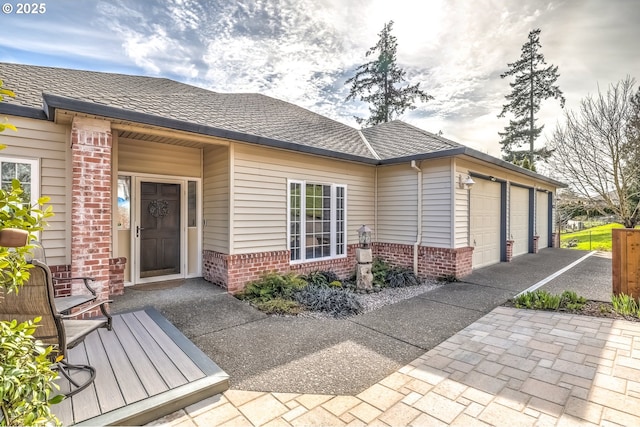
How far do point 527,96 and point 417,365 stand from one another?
24396 millimetres

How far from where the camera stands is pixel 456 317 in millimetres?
4699

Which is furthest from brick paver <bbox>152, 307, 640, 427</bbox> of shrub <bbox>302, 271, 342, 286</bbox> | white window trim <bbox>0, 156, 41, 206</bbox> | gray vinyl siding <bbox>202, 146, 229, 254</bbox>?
white window trim <bbox>0, 156, 41, 206</bbox>

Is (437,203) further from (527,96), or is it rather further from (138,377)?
(527,96)

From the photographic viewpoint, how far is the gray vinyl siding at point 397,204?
779 centimetres

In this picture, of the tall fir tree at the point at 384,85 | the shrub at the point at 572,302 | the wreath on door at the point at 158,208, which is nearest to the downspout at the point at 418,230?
the shrub at the point at 572,302

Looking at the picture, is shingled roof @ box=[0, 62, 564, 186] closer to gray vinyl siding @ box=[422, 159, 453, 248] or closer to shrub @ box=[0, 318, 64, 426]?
gray vinyl siding @ box=[422, 159, 453, 248]

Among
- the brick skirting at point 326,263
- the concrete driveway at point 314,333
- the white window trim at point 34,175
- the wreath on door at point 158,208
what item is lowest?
the concrete driveway at point 314,333

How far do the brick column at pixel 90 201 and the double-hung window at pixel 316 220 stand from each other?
3306 millimetres

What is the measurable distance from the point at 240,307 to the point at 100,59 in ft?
22.0

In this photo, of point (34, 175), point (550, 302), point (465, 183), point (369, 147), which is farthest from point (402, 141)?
point (34, 175)

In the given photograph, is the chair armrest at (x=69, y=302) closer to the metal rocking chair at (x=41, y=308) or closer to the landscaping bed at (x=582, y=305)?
the metal rocking chair at (x=41, y=308)

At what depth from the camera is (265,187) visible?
20.4 ft

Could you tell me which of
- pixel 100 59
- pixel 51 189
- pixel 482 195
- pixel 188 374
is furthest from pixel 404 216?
pixel 100 59

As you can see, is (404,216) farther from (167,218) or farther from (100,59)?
(100,59)
